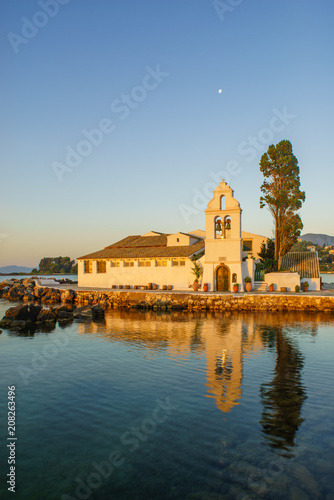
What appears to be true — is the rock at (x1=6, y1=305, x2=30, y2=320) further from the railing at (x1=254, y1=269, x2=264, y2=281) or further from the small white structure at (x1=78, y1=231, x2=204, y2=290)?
the railing at (x1=254, y1=269, x2=264, y2=281)

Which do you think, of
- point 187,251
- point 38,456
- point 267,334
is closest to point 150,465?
point 38,456

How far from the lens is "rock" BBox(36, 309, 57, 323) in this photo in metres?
30.9

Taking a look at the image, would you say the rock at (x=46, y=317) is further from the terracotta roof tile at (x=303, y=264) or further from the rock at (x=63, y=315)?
the terracotta roof tile at (x=303, y=264)

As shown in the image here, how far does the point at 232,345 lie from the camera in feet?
65.6

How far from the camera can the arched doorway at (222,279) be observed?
38.5m

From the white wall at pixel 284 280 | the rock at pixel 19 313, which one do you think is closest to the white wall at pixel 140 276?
the white wall at pixel 284 280

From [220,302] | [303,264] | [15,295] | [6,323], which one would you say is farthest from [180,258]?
[15,295]

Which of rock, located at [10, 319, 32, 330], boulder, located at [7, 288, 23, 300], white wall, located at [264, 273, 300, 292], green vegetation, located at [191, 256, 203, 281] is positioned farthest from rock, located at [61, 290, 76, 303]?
white wall, located at [264, 273, 300, 292]

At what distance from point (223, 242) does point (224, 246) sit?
17.1 inches

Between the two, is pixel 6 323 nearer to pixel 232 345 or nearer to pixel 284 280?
pixel 232 345

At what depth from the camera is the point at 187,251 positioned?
42.9 meters

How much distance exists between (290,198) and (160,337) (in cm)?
3307

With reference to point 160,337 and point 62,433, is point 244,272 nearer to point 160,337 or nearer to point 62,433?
point 160,337

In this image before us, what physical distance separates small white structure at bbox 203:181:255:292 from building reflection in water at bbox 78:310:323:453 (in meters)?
6.48
